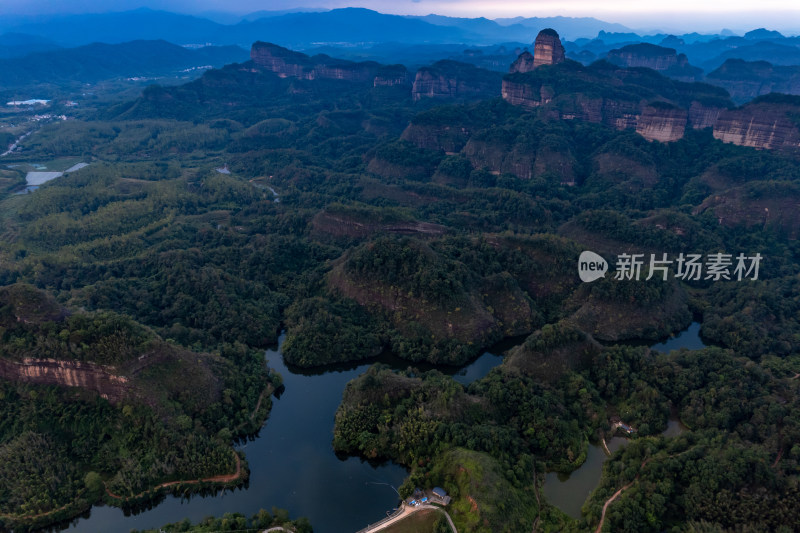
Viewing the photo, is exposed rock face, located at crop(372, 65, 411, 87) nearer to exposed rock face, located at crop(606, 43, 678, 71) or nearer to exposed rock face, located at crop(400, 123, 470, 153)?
exposed rock face, located at crop(400, 123, 470, 153)

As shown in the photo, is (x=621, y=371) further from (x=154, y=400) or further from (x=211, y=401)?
(x=154, y=400)

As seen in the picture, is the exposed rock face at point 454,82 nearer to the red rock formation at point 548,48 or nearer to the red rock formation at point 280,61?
the red rock formation at point 548,48

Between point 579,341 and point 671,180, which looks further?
point 671,180

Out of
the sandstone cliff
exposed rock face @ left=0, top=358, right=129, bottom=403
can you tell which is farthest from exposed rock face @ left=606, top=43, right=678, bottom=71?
exposed rock face @ left=0, top=358, right=129, bottom=403

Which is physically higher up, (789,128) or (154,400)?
(789,128)

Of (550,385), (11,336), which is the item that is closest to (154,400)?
(11,336)

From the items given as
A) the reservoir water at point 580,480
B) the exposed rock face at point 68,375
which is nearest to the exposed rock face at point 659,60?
the reservoir water at point 580,480

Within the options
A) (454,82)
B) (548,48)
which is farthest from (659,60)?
(454,82)
